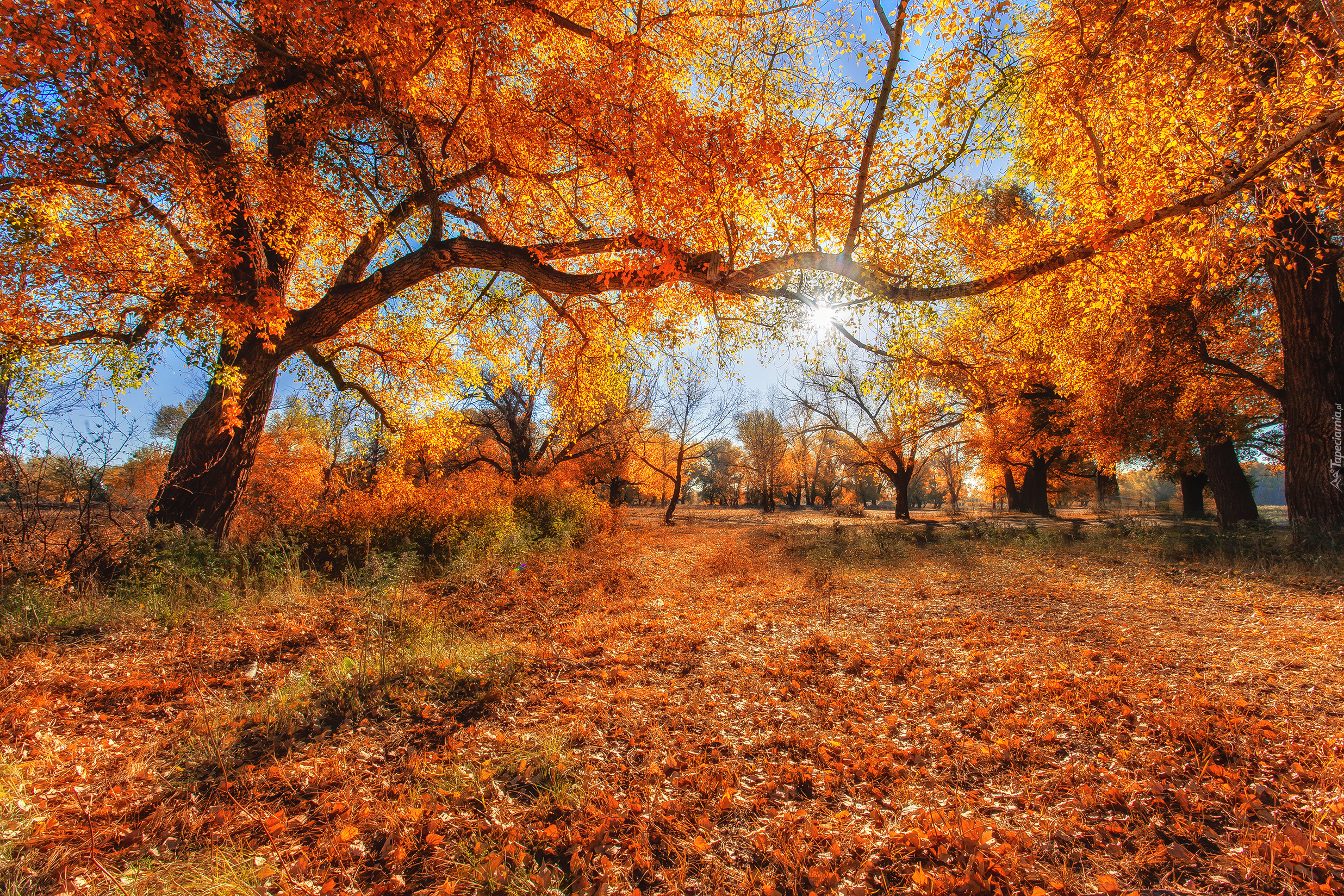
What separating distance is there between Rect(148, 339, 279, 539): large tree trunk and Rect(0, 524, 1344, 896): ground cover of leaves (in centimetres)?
221

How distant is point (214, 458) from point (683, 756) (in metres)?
7.83

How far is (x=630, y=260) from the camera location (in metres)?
6.43

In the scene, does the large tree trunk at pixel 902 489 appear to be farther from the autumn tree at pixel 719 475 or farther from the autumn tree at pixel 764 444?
the autumn tree at pixel 719 475

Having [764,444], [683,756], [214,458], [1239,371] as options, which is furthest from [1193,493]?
[214,458]

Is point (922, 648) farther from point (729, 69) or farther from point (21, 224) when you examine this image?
point (21, 224)

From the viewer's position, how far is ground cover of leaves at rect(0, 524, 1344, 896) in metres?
2.27

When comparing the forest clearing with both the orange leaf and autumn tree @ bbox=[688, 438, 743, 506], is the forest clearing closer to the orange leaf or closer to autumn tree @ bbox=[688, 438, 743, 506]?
the orange leaf

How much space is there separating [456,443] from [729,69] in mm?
9008

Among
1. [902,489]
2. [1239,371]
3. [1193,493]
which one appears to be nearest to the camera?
[1239,371]

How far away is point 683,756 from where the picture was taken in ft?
10.7

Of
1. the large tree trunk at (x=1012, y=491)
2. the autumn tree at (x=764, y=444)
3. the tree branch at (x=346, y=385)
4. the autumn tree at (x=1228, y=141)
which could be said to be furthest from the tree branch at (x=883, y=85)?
the large tree trunk at (x=1012, y=491)

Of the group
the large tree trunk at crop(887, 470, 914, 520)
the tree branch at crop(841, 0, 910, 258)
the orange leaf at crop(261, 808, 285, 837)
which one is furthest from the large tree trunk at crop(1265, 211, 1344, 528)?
the large tree trunk at crop(887, 470, 914, 520)

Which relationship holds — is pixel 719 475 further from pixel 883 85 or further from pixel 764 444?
pixel 883 85

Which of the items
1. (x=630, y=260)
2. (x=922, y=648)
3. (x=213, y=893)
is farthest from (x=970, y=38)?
(x=213, y=893)
